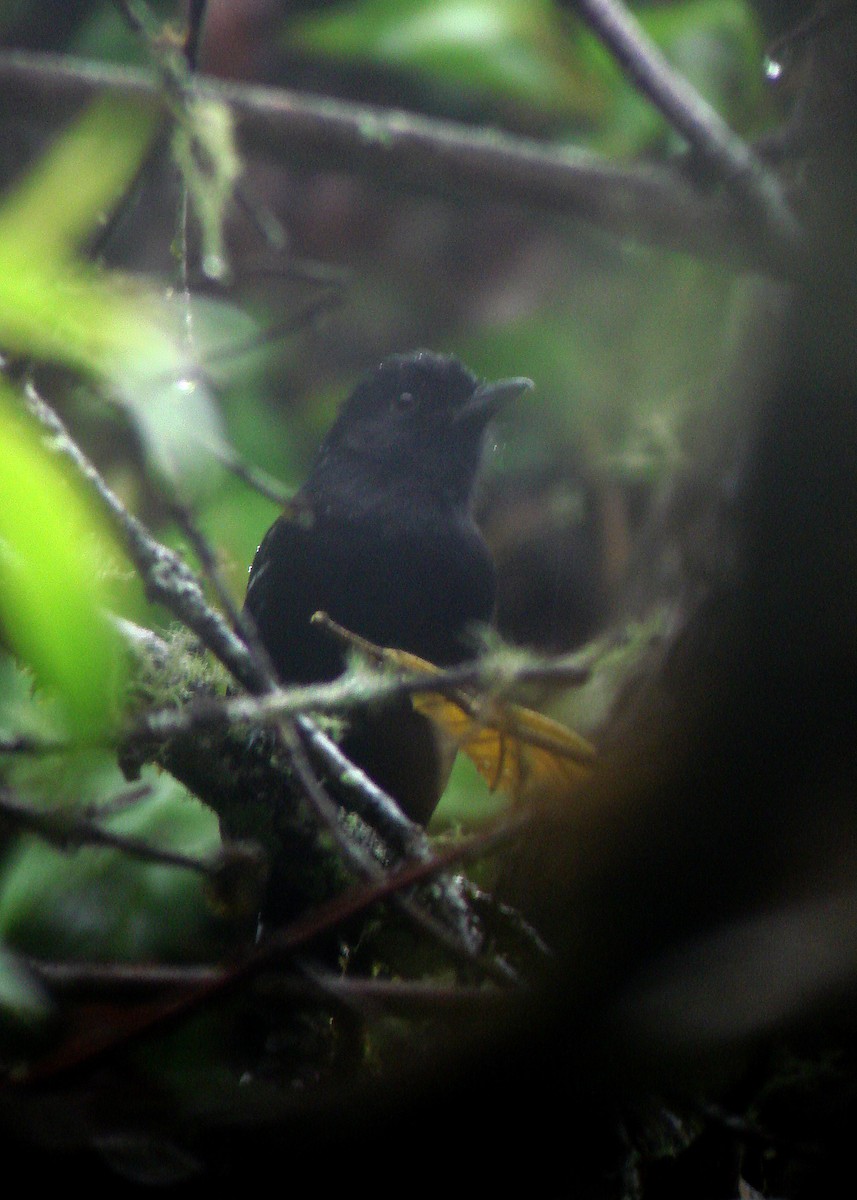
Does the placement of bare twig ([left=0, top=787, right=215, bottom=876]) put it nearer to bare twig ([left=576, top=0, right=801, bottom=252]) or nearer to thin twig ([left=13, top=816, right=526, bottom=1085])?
thin twig ([left=13, top=816, right=526, bottom=1085])

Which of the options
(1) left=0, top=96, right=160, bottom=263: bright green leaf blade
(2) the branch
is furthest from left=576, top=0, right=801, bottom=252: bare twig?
(1) left=0, top=96, right=160, bottom=263: bright green leaf blade

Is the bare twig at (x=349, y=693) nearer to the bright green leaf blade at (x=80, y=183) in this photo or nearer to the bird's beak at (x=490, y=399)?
the bright green leaf blade at (x=80, y=183)

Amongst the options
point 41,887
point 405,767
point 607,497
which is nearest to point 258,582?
point 405,767

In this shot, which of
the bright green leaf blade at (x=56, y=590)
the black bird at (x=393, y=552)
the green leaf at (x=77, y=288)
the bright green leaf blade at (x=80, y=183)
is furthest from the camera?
the black bird at (x=393, y=552)

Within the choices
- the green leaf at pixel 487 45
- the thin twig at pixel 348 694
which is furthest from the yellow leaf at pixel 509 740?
the green leaf at pixel 487 45

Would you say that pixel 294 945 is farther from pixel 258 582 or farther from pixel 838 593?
pixel 258 582

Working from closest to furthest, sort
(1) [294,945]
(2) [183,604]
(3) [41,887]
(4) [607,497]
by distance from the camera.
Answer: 1. (1) [294,945]
2. (2) [183,604]
3. (3) [41,887]
4. (4) [607,497]
